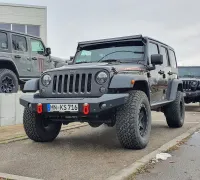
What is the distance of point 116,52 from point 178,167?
275cm

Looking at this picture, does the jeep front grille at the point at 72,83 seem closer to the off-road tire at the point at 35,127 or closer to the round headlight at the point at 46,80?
the round headlight at the point at 46,80

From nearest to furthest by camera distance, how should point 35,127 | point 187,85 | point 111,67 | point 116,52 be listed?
point 111,67 < point 35,127 < point 116,52 < point 187,85

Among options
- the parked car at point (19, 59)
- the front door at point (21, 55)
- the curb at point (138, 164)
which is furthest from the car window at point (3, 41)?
the curb at point (138, 164)

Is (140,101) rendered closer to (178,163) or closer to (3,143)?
(178,163)

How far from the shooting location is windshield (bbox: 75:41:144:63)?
20.2 feet

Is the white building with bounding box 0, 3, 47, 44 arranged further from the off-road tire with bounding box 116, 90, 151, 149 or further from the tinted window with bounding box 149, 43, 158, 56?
the off-road tire with bounding box 116, 90, 151, 149

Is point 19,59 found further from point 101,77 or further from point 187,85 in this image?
point 187,85

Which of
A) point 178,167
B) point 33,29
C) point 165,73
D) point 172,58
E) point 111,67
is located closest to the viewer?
point 178,167

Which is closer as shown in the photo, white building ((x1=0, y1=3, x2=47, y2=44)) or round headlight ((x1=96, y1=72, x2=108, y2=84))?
round headlight ((x1=96, y1=72, x2=108, y2=84))

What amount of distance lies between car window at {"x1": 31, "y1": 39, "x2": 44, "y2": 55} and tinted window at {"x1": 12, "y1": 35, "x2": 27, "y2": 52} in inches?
14.7

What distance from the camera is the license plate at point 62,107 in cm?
482

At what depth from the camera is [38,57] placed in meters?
10.0

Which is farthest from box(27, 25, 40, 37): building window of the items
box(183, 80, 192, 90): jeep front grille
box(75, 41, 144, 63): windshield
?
box(75, 41, 144, 63): windshield

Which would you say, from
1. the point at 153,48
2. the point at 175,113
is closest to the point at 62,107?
the point at 153,48
